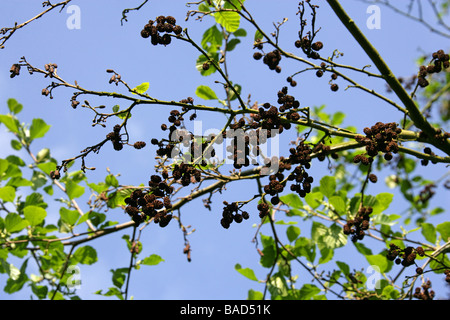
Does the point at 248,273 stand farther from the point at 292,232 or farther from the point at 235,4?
the point at 235,4

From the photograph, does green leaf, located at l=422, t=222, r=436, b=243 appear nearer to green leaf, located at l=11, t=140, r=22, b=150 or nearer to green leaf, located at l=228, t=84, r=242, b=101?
green leaf, located at l=228, t=84, r=242, b=101

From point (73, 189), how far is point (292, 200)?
6.32 ft

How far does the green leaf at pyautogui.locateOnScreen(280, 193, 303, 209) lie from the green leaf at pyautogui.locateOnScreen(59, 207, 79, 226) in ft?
5.75

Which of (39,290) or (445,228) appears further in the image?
(39,290)

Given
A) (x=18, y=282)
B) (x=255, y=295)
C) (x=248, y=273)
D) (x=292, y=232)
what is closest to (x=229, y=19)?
(x=292, y=232)

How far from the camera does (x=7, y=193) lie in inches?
144

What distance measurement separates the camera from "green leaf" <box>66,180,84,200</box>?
12.5ft

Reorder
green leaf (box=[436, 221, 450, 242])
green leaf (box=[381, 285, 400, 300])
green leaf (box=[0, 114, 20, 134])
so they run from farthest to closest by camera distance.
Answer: green leaf (box=[0, 114, 20, 134])
green leaf (box=[381, 285, 400, 300])
green leaf (box=[436, 221, 450, 242])

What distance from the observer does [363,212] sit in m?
2.54

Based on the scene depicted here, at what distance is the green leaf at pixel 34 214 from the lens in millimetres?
3480

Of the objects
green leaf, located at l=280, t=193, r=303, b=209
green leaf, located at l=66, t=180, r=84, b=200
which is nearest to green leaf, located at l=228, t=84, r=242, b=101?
green leaf, located at l=280, t=193, r=303, b=209
